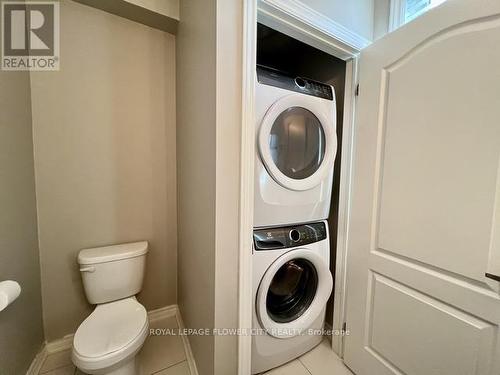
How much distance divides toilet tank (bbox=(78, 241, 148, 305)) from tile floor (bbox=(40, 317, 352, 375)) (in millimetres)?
405

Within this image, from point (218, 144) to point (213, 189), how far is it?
0.63ft

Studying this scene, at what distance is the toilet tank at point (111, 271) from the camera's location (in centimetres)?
122

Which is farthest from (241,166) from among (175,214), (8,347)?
(8,347)

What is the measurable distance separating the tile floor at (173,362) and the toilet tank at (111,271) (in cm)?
40

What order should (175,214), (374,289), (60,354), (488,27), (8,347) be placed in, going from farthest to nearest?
(175,214), (60,354), (374,289), (8,347), (488,27)

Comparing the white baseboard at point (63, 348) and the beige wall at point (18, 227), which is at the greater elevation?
the beige wall at point (18, 227)

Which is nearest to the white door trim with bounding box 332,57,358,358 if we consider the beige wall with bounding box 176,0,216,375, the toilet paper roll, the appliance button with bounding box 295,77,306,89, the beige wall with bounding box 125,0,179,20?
the appliance button with bounding box 295,77,306,89

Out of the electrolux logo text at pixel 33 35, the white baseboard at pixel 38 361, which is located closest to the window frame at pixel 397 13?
the electrolux logo text at pixel 33 35

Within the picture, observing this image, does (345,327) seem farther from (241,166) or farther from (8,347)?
(8,347)

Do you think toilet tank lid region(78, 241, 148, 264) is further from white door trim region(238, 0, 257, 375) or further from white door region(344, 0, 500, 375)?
white door region(344, 0, 500, 375)

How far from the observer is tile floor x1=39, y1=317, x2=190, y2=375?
1201 mm

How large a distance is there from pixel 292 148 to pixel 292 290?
0.96 metres

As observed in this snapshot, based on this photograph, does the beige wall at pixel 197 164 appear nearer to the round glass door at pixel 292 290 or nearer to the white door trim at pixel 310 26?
the white door trim at pixel 310 26

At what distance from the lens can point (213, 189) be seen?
2.84 feet
